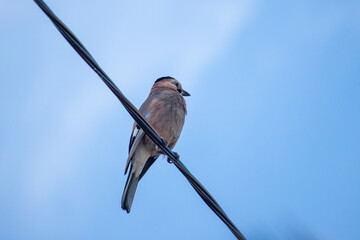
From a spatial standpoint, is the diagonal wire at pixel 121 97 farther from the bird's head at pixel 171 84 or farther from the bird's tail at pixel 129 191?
the bird's head at pixel 171 84

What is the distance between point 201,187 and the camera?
2574 millimetres

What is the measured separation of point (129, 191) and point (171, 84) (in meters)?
1.82

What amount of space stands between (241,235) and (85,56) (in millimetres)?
1265

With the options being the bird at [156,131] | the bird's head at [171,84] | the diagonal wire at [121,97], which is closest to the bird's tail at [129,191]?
the bird at [156,131]

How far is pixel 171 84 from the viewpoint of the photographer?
5.97 meters

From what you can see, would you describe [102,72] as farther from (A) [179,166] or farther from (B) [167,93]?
(B) [167,93]

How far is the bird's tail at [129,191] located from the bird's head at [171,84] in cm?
149

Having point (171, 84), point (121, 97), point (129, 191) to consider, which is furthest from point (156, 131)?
point (121, 97)

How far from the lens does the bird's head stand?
595cm

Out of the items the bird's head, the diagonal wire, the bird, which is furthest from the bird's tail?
the diagonal wire

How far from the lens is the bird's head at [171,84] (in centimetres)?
595

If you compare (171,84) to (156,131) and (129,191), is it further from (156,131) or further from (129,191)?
(129,191)

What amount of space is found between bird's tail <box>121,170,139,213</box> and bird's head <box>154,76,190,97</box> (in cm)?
149

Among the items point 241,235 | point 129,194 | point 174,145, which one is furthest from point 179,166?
point 174,145
